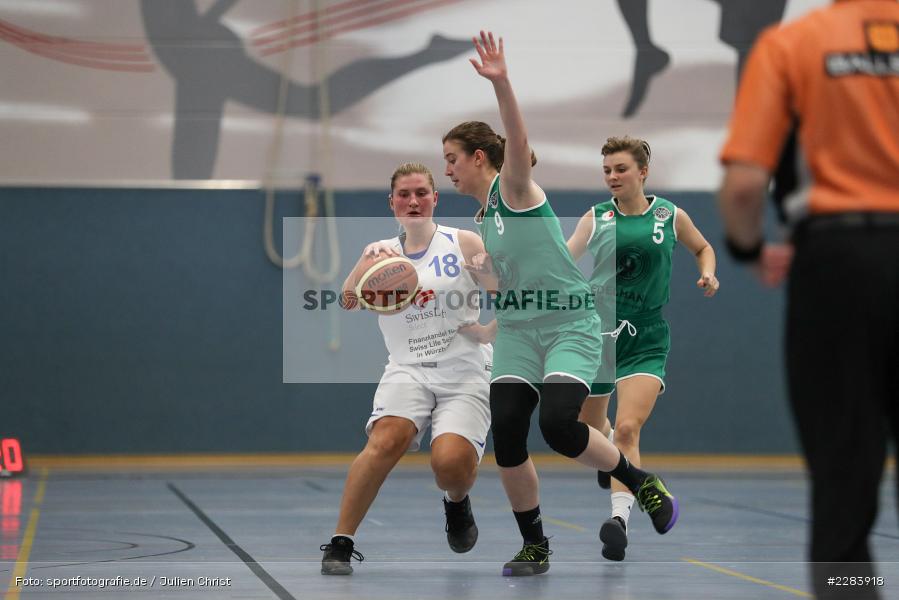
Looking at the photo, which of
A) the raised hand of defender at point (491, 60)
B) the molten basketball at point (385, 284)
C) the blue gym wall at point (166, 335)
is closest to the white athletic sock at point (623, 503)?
Answer: the molten basketball at point (385, 284)

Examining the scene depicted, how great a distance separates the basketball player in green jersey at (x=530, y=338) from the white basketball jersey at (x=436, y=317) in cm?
23

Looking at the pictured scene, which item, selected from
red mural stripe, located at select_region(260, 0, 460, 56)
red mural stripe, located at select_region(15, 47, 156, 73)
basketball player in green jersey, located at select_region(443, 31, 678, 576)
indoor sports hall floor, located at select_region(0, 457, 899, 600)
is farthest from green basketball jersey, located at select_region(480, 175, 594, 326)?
red mural stripe, located at select_region(15, 47, 156, 73)

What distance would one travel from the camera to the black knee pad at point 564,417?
4.51m

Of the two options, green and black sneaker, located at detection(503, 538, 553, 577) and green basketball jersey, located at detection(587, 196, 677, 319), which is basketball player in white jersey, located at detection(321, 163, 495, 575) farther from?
green basketball jersey, located at detection(587, 196, 677, 319)

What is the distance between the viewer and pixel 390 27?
36.7ft

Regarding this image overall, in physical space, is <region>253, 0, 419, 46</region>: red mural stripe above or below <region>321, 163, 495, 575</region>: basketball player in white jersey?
above

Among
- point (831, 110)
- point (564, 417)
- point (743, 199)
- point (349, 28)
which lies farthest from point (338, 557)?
point (349, 28)

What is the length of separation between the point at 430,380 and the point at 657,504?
103 cm

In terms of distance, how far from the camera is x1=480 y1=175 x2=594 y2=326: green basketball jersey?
15.4ft

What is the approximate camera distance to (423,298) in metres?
5.05

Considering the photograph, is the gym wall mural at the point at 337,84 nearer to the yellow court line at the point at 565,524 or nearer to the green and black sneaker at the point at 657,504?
the yellow court line at the point at 565,524

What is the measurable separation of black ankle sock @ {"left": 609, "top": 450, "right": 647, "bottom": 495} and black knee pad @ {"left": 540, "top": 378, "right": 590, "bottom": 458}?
245mm

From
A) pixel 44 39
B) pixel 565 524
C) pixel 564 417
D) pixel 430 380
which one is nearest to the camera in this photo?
pixel 564 417

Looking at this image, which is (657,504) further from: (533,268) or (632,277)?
(632,277)
